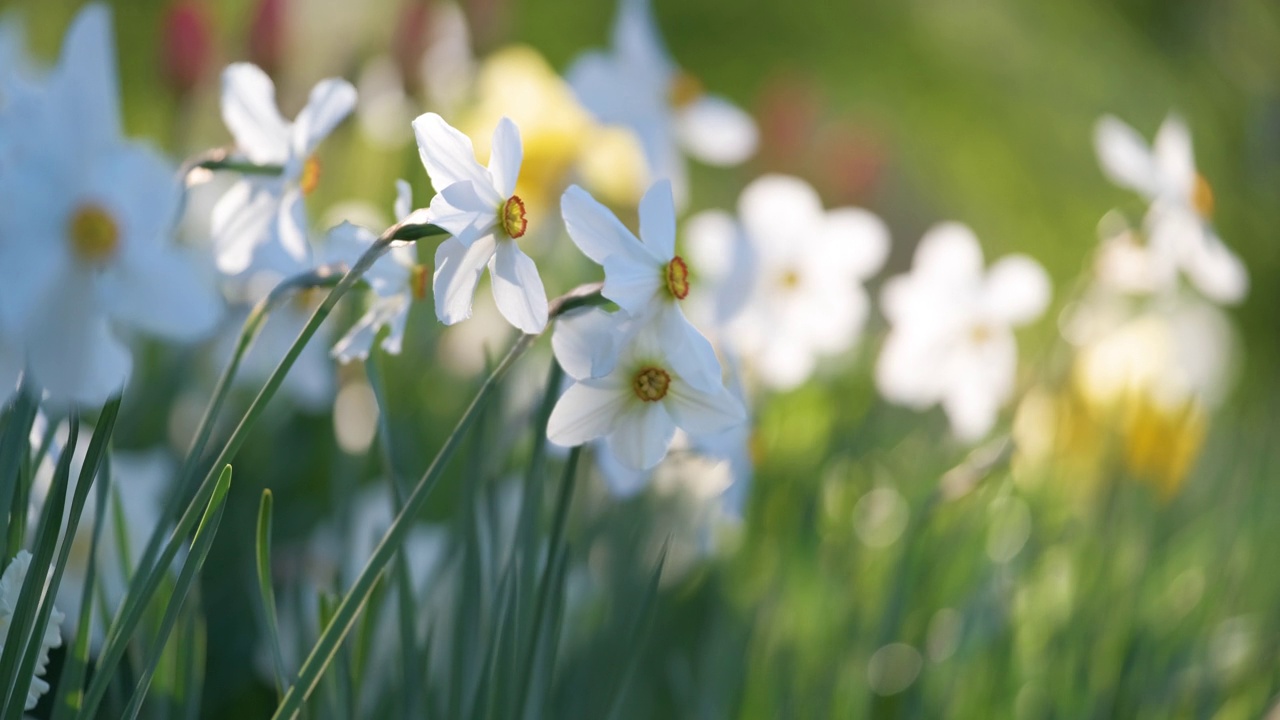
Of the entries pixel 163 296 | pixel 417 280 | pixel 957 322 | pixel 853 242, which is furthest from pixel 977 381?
pixel 163 296

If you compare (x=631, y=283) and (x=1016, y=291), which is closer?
(x=631, y=283)

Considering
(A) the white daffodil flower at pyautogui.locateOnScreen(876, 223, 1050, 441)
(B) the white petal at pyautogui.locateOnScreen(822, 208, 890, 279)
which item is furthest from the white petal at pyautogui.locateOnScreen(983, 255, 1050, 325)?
(B) the white petal at pyautogui.locateOnScreen(822, 208, 890, 279)

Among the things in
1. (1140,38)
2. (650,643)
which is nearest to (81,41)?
(650,643)

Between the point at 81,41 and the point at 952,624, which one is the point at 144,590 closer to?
the point at 81,41

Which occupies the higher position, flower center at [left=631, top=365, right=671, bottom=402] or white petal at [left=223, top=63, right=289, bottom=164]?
white petal at [left=223, top=63, right=289, bottom=164]

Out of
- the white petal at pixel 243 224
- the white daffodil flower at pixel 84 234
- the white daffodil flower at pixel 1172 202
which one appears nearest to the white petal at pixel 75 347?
the white daffodil flower at pixel 84 234

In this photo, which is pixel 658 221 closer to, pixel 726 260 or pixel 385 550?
pixel 385 550

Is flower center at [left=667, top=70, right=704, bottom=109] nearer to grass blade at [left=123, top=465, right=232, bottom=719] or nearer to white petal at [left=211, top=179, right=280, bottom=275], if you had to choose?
white petal at [left=211, top=179, right=280, bottom=275]
